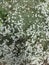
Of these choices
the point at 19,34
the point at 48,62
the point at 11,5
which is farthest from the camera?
the point at 11,5

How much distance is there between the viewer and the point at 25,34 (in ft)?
14.5

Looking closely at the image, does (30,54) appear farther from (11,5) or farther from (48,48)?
(11,5)

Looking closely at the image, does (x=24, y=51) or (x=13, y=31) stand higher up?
(x=13, y=31)

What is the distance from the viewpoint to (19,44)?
444 centimetres

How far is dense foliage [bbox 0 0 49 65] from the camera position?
14.0 feet

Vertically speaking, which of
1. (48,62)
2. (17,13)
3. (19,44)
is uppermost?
(17,13)

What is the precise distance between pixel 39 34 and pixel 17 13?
0.65 meters

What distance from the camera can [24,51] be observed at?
439cm

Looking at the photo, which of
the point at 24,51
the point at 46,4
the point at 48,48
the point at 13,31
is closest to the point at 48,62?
the point at 48,48

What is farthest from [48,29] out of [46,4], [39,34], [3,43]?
[3,43]

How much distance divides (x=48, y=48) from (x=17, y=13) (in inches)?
37.7

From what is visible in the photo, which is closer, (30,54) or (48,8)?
(30,54)

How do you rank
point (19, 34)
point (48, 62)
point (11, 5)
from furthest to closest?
point (11, 5), point (19, 34), point (48, 62)

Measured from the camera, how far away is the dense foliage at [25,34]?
427cm
